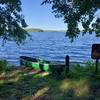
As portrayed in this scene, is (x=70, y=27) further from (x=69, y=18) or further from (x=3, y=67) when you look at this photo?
(x=3, y=67)

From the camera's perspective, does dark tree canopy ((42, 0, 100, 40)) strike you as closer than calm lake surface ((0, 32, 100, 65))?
Yes

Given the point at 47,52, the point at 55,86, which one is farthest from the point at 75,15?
the point at 47,52

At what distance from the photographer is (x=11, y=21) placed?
20.4 meters

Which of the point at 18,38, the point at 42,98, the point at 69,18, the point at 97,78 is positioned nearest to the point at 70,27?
the point at 69,18

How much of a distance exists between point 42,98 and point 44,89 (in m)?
1.12

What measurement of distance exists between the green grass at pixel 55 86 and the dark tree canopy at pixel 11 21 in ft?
9.79

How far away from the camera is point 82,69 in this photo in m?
18.8

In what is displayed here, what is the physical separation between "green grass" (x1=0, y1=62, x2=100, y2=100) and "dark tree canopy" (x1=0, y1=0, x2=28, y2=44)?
2983 millimetres

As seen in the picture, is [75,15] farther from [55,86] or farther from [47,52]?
[47,52]

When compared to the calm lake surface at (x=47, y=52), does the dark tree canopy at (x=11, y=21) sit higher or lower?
higher

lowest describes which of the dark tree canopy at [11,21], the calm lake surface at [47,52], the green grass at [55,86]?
the calm lake surface at [47,52]

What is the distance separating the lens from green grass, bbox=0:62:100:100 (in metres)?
14.9

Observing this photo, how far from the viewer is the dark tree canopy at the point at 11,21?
64.8 feet

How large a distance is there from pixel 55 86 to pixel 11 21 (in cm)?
577
